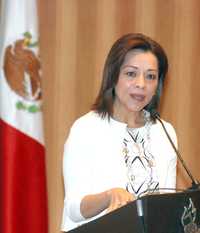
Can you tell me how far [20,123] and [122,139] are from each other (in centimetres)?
55

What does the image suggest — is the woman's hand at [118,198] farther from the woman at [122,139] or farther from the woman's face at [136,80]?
the woman's face at [136,80]

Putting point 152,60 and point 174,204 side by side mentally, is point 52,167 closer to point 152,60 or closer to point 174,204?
point 152,60

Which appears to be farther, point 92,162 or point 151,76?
point 151,76

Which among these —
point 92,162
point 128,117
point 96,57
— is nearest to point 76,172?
point 92,162

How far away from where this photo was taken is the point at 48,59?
2801mm

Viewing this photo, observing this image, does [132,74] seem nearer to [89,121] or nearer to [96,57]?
[89,121]

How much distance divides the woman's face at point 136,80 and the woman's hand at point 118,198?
0.55 m

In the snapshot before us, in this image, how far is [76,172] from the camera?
1.89 meters

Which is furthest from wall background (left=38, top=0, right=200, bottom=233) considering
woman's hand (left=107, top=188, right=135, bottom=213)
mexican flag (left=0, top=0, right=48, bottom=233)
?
woman's hand (left=107, top=188, right=135, bottom=213)

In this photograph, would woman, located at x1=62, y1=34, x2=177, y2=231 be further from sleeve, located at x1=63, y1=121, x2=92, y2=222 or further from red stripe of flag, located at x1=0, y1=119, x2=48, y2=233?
red stripe of flag, located at x1=0, y1=119, x2=48, y2=233

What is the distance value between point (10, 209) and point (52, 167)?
0.62 m

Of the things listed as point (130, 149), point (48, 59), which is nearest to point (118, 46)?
point (130, 149)

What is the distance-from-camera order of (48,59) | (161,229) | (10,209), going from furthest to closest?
(48,59)
(10,209)
(161,229)

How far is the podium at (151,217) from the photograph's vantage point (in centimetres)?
116
